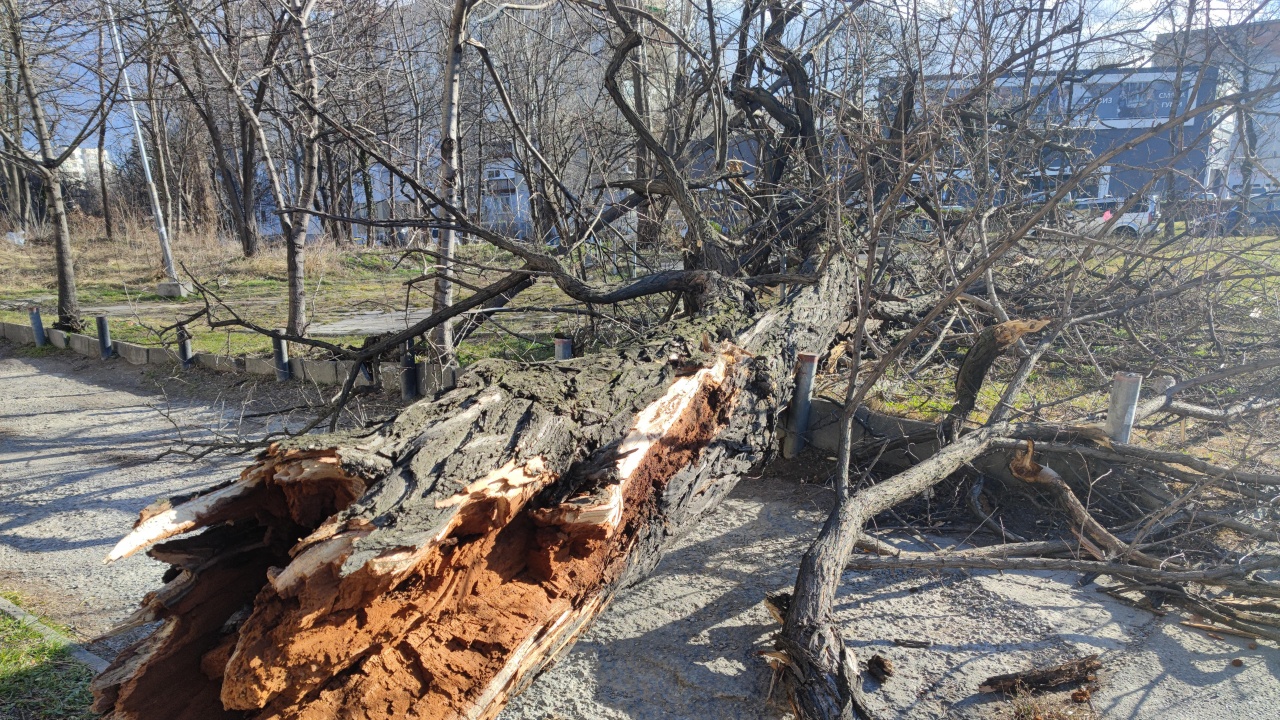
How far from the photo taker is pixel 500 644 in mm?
2205

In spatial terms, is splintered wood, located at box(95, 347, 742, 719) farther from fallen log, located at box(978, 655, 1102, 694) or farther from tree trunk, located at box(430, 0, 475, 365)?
tree trunk, located at box(430, 0, 475, 365)

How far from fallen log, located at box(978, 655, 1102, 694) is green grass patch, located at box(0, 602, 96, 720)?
10.4ft

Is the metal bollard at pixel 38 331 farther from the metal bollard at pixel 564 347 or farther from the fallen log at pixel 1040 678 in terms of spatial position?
the fallen log at pixel 1040 678

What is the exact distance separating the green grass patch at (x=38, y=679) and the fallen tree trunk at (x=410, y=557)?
1002mm

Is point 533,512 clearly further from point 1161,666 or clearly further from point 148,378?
point 148,378

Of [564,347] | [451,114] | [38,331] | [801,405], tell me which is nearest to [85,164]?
[38,331]

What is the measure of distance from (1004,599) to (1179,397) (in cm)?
269

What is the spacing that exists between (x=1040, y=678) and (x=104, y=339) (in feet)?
33.1

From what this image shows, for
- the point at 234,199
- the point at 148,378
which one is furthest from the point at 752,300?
the point at 234,199

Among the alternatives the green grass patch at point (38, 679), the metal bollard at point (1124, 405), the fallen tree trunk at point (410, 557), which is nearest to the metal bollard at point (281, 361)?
the green grass patch at point (38, 679)

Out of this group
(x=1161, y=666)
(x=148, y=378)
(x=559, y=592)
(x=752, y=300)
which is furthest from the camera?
(x=148, y=378)

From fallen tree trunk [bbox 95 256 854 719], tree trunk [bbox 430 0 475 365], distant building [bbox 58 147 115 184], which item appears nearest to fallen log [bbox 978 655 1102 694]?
fallen tree trunk [bbox 95 256 854 719]

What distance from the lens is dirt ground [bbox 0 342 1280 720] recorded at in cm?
266

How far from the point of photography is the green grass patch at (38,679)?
2699 millimetres
